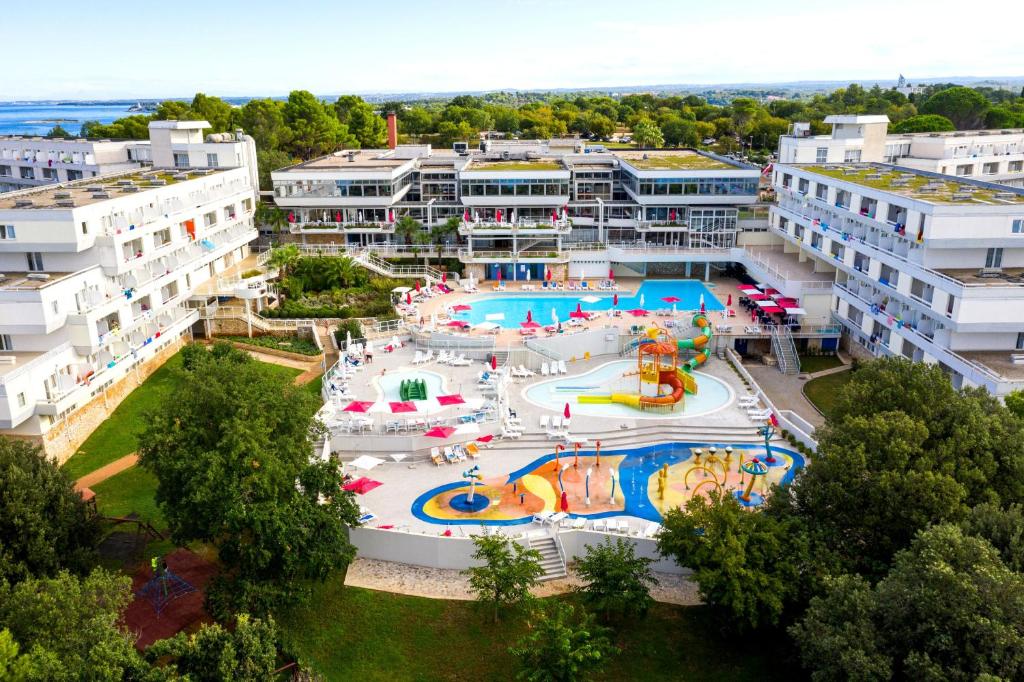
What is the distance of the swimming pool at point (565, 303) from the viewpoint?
182 ft

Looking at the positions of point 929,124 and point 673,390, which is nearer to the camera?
point 673,390

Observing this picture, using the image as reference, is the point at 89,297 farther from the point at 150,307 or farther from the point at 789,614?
the point at 789,614

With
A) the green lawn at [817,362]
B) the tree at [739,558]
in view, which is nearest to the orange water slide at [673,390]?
the green lawn at [817,362]

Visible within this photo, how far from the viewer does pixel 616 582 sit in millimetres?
25281

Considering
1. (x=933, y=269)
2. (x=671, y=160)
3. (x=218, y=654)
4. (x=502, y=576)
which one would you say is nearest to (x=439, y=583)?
(x=502, y=576)

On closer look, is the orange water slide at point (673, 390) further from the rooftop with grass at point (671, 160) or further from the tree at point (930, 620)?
the rooftop with grass at point (671, 160)

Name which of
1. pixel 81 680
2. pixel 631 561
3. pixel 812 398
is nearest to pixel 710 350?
pixel 812 398

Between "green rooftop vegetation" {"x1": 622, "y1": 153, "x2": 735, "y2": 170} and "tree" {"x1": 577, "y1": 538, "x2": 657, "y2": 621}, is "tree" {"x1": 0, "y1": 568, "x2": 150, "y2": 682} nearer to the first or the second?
"tree" {"x1": 577, "y1": 538, "x2": 657, "y2": 621}

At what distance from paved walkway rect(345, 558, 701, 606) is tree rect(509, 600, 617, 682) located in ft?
14.3

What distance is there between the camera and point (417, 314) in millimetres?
55031

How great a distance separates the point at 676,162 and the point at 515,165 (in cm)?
1597

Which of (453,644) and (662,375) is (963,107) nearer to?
(662,375)

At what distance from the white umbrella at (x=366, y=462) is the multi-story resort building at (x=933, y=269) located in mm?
28866

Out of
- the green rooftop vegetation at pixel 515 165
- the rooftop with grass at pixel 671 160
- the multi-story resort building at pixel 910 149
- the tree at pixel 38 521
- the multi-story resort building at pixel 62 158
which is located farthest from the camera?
the multi-story resort building at pixel 62 158
